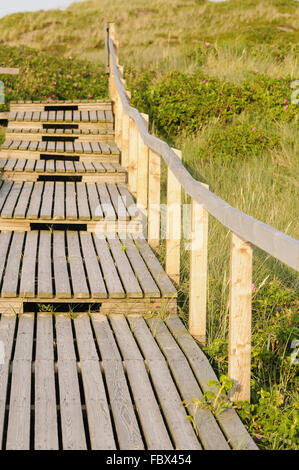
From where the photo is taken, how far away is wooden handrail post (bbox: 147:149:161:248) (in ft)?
16.7

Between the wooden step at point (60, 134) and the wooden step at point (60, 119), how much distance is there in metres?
0.26

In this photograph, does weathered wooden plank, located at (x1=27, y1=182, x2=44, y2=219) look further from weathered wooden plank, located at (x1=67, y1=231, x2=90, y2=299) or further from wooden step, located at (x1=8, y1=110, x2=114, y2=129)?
wooden step, located at (x1=8, y1=110, x2=114, y2=129)

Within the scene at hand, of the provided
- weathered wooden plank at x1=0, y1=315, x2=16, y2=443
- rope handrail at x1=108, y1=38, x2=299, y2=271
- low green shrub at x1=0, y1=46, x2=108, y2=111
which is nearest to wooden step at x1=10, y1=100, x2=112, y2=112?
low green shrub at x1=0, y1=46, x2=108, y2=111

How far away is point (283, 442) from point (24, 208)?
3.48 meters

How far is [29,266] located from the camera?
447cm

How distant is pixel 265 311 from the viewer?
13.0 ft

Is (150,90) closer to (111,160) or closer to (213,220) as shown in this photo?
(111,160)

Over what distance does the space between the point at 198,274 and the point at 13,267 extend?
1.48 meters

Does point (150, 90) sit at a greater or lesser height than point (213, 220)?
greater

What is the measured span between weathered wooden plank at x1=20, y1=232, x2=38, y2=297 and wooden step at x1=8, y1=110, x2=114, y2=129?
13.0 ft

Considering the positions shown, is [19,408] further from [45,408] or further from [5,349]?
[5,349]

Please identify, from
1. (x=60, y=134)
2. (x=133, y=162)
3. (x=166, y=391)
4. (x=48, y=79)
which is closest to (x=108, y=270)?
(x=166, y=391)

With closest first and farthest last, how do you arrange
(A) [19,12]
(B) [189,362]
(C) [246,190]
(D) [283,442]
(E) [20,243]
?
(D) [283,442]
(B) [189,362]
(E) [20,243]
(C) [246,190]
(A) [19,12]

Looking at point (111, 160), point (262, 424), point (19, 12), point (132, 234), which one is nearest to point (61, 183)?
point (111, 160)
